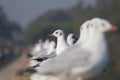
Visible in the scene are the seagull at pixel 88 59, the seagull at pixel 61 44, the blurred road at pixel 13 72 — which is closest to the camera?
the seagull at pixel 88 59

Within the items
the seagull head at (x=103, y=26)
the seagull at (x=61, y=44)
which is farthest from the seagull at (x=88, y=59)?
the seagull at (x=61, y=44)

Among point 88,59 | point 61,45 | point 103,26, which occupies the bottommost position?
point 88,59

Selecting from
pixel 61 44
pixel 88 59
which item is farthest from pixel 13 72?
pixel 88 59

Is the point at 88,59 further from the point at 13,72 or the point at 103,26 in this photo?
the point at 13,72

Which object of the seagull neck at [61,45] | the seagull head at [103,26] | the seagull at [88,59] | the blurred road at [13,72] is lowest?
the seagull at [88,59]

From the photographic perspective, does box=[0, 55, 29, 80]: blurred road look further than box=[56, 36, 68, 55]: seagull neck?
Yes

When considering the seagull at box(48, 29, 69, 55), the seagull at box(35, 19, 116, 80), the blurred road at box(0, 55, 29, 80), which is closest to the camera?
the seagull at box(35, 19, 116, 80)

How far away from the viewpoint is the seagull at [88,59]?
796 centimetres

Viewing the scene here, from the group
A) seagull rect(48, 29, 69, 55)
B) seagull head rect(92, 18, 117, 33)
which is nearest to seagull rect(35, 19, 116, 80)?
seagull head rect(92, 18, 117, 33)

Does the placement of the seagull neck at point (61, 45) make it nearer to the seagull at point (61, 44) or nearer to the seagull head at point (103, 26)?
the seagull at point (61, 44)

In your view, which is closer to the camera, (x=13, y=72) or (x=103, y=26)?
(x=103, y=26)

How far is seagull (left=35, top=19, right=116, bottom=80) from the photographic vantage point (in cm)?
796

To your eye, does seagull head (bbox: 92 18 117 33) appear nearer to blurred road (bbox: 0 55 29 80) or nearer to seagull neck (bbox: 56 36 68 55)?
seagull neck (bbox: 56 36 68 55)

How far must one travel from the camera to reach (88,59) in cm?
803
